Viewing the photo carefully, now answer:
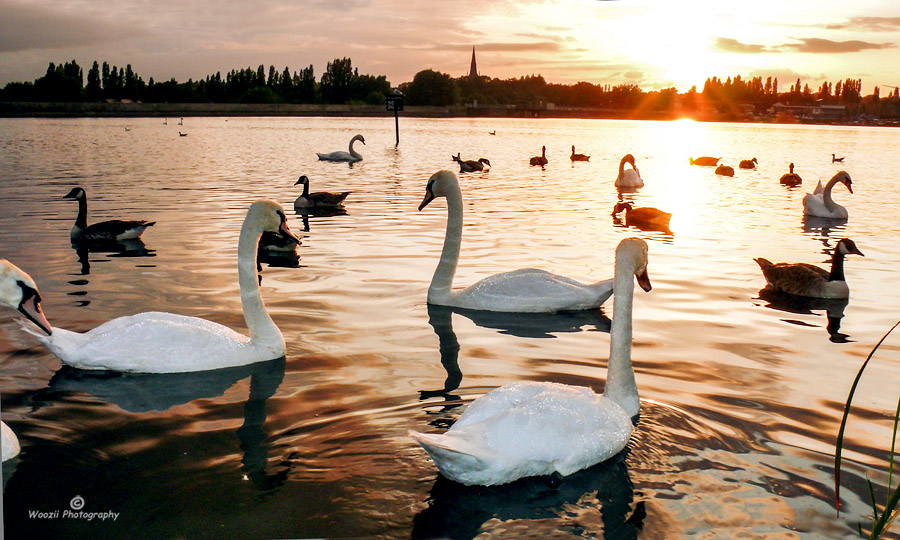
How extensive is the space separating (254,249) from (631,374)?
2.46 meters

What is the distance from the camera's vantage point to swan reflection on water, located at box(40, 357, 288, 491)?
4.28 meters

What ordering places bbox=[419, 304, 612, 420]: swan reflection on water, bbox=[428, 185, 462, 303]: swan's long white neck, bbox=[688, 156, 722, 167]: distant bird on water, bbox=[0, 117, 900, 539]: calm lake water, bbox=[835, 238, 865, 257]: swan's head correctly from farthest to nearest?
1. bbox=[688, 156, 722, 167]: distant bird on water
2. bbox=[835, 238, 865, 257]: swan's head
3. bbox=[428, 185, 462, 303]: swan's long white neck
4. bbox=[419, 304, 612, 420]: swan reflection on water
5. bbox=[0, 117, 900, 539]: calm lake water

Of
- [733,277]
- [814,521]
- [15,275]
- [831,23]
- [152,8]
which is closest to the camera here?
[814,521]

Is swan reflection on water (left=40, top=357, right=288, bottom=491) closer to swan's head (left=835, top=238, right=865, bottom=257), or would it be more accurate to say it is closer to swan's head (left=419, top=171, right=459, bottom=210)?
swan's head (left=419, top=171, right=459, bottom=210)

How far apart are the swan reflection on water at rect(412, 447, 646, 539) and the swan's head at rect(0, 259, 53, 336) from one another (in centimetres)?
201

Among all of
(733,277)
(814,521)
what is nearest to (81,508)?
(814,521)

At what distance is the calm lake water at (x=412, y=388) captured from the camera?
3.29m

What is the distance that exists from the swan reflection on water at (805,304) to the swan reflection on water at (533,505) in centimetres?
359

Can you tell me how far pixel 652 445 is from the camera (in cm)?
387

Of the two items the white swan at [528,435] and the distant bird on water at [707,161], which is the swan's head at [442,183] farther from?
the distant bird on water at [707,161]

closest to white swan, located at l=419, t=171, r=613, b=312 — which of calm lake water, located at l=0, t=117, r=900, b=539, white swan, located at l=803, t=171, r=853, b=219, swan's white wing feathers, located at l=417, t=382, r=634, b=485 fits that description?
calm lake water, located at l=0, t=117, r=900, b=539

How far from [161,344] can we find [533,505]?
2.46 metres

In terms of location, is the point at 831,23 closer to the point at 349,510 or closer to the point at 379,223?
the point at 349,510

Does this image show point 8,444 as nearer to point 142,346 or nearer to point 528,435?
point 142,346
